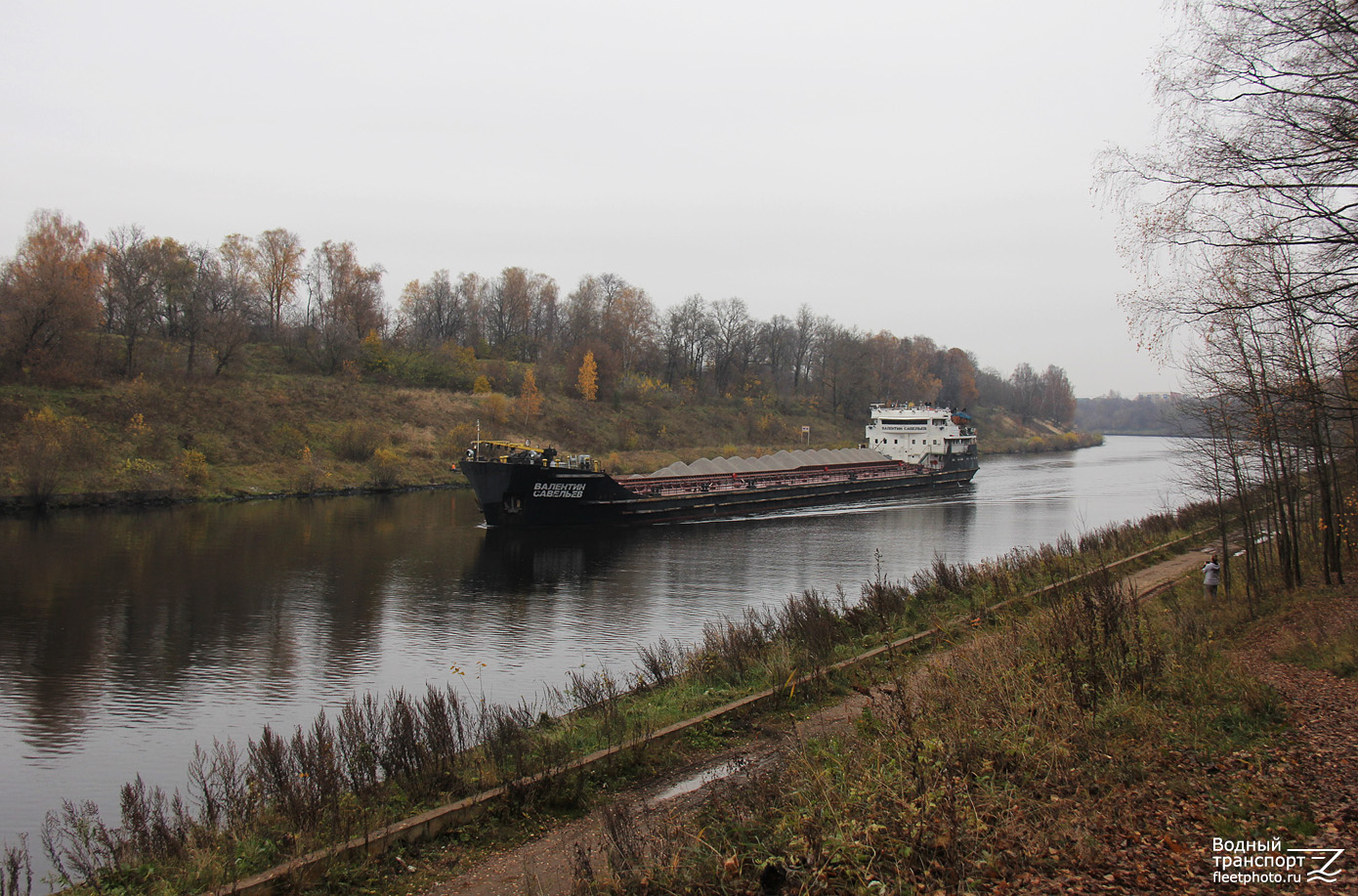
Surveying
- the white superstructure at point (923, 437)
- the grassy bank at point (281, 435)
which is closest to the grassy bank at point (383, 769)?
the grassy bank at point (281, 435)

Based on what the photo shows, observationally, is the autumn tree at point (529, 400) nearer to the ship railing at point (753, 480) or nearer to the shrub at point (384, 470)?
the shrub at point (384, 470)

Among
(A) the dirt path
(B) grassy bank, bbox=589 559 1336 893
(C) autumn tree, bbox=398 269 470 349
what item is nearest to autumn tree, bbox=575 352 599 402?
(C) autumn tree, bbox=398 269 470 349

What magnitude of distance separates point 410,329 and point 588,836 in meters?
80.4

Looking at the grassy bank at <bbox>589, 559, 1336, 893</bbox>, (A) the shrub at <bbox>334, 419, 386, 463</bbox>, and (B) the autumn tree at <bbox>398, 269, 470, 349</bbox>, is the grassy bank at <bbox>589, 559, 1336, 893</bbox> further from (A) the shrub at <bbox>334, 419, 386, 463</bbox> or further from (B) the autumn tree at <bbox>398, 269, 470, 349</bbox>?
(B) the autumn tree at <bbox>398, 269, 470, 349</bbox>

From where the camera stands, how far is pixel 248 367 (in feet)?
186

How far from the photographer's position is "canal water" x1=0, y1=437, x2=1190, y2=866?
36.4ft

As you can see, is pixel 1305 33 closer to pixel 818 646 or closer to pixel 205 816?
pixel 818 646

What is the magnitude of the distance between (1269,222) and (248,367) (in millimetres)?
61664

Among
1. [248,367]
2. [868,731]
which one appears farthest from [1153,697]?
[248,367]

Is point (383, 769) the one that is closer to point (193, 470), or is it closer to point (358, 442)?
point (193, 470)

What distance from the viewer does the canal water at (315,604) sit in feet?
36.4

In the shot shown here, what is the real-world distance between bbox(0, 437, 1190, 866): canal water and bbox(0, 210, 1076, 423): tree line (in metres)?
20.9

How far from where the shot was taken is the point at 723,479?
40.9 m

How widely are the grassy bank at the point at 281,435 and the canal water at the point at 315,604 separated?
4.02 metres
